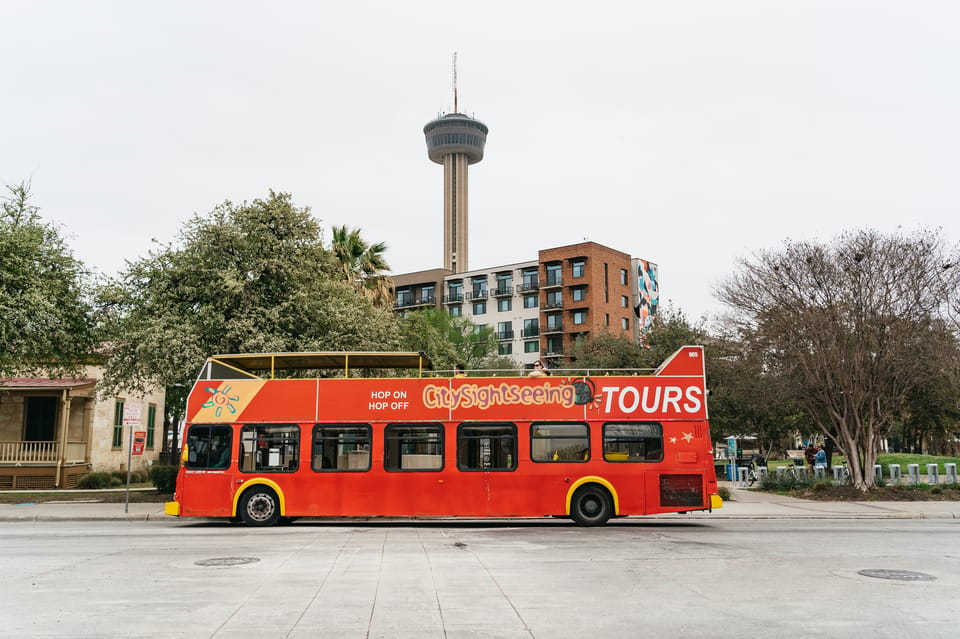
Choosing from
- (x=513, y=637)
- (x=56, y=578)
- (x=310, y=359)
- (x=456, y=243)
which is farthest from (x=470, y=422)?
(x=456, y=243)

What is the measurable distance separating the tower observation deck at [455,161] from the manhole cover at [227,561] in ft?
440

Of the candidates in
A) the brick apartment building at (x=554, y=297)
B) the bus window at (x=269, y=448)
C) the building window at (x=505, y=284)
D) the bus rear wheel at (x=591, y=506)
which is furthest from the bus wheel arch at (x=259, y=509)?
the building window at (x=505, y=284)

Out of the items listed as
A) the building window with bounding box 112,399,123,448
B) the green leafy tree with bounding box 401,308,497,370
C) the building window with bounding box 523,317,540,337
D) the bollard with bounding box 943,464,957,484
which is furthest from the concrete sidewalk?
the building window with bounding box 523,317,540,337

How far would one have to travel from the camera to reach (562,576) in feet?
32.3

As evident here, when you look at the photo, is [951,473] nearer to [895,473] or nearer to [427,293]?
[895,473]

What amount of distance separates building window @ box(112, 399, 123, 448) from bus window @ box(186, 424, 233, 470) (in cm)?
2004

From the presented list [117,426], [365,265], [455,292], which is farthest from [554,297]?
[117,426]

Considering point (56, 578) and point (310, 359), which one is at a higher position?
point (310, 359)

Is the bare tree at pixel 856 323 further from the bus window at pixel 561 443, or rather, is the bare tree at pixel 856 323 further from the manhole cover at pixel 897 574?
the manhole cover at pixel 897 574

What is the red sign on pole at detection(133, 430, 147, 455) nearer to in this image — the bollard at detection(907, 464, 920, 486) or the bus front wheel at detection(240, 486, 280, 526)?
the bus front wheel at detection(240, 486, 280, 526)

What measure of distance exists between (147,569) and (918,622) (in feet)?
30.2

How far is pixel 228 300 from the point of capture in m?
23.6

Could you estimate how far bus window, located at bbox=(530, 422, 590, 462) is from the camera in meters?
17.4

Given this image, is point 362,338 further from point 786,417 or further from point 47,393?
point 786,417
